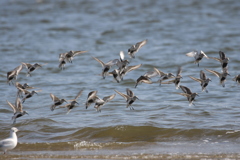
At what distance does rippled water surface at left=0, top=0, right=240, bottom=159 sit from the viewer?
31.7ft

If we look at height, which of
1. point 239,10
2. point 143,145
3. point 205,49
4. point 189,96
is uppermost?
point 239,10

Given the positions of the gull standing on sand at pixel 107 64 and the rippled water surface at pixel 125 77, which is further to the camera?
the rippled water surface at pixel 125 77

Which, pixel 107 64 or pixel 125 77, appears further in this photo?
pixel 125 77

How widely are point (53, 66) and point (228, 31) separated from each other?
10980 mm

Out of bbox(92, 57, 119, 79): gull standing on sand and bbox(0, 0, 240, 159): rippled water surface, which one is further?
bbox(0, 0, 240, 159): rippled water surface

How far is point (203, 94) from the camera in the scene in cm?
1397

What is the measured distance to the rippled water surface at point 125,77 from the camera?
380 inches

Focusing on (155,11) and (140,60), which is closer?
(140,60)

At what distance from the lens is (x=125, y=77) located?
16797 millimetres

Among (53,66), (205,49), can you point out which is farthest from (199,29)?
(53,66)

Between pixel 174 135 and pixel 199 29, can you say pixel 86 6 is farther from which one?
pixel 174 135

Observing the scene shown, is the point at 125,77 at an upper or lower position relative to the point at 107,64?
lower

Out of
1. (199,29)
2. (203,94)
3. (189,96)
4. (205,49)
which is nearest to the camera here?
(189,96)

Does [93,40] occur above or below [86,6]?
below
